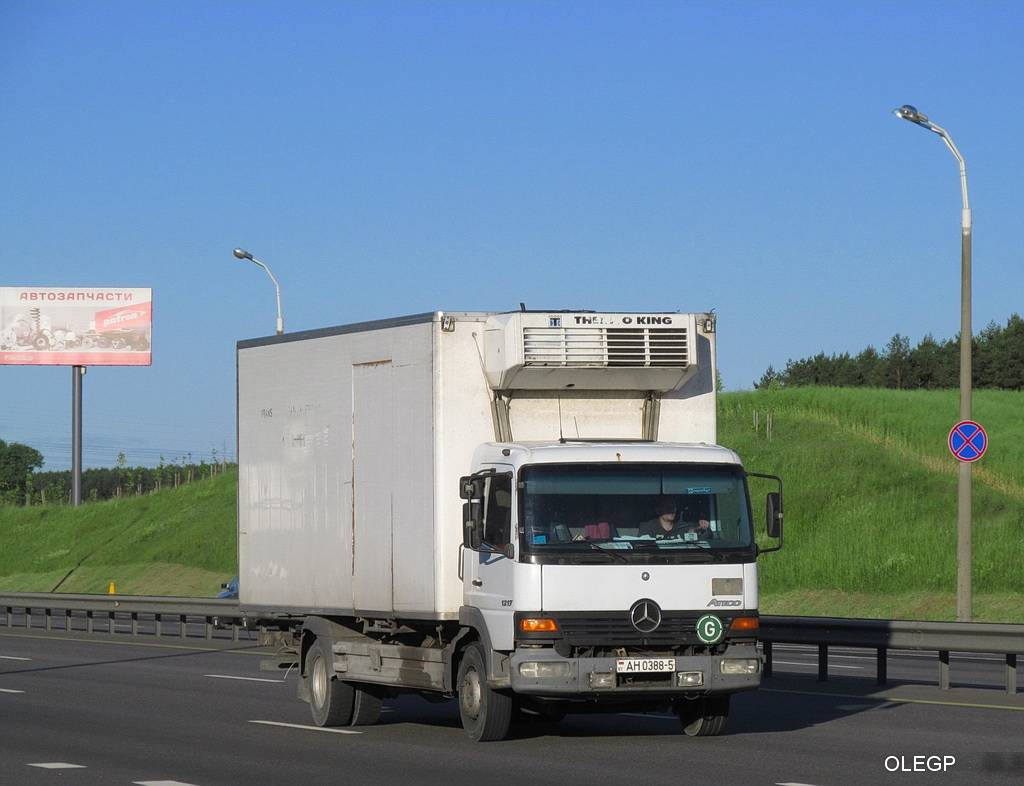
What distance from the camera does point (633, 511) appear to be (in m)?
12.9

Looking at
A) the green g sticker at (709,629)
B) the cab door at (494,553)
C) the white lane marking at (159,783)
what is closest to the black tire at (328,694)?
the cab door at (494,553)

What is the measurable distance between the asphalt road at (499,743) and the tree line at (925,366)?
8037cm

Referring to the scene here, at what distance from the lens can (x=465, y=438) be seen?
13633 mm

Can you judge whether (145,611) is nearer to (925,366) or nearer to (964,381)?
(964,381)

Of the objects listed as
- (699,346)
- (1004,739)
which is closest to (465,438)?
(699,346)

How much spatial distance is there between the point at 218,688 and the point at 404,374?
294 inches

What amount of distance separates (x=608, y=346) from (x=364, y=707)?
4.32 m

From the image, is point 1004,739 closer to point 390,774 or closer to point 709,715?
point 709,715

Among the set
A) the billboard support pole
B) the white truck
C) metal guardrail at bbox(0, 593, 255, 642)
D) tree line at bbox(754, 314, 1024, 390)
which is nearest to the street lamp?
metal guardrail at bbox(0, 593, 255, 642)

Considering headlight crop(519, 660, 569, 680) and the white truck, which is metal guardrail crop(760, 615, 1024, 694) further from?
headlight crop(519, 660, 569, 680)

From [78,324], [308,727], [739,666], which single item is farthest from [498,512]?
[78,324]

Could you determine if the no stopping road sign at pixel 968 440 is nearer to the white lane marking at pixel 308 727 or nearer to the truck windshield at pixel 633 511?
the truck windshield at pixel 633 511

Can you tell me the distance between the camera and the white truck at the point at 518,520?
12594 mm

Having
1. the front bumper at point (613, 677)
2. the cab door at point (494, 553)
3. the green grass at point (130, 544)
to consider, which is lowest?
the green grass at point (130, 544)
